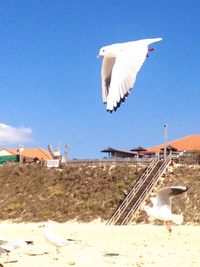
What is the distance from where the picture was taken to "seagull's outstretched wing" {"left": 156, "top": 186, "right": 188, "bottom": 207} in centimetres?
1838

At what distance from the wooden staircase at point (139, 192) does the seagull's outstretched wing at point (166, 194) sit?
16.5 m

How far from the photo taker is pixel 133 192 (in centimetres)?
4191

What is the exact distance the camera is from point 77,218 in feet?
134

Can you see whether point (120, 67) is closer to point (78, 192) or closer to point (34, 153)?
point (78, 192)

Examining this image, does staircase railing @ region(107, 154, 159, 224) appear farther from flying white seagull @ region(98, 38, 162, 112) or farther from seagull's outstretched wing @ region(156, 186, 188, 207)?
flying white seagull @ region(98, 38, 162, 112)

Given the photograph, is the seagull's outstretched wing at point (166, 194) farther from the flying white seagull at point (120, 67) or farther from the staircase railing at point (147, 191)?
the staircase railing at point (147, 191)

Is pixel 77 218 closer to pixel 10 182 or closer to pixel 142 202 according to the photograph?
pixel 142 202

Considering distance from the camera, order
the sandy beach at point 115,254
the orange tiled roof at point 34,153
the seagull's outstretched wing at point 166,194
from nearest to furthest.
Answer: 1. the sandy beach at point 115,254
2. the seagull's outstretched wing at point 166,194
3. the orange tiled roof at point 34,153

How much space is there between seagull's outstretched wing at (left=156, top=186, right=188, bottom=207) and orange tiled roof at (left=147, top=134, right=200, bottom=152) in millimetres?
47888

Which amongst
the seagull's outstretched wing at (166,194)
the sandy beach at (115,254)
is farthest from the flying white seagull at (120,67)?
the seagull's outstretched wing at (166,194)

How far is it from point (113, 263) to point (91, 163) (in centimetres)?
3442

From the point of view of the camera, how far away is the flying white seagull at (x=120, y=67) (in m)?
7.24

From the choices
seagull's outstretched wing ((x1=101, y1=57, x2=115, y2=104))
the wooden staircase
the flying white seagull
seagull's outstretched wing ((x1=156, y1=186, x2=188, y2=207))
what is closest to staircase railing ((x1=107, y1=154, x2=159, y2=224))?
the wooden staircase

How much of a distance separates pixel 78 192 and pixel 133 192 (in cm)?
574
